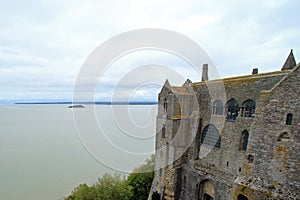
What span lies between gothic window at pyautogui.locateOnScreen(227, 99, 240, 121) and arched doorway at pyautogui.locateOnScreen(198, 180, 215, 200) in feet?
12.2

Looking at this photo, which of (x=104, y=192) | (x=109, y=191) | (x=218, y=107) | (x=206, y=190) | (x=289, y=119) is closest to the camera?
(x=289, y=119)

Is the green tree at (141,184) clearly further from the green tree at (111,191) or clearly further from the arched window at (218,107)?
the arched window at (218,107)

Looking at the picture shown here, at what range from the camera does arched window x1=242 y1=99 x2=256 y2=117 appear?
29.0 ft

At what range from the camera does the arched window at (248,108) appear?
883cm

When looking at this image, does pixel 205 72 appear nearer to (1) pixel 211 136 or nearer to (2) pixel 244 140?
(1) pixel 211 136

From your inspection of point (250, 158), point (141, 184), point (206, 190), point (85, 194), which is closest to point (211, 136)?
point (206, 190)

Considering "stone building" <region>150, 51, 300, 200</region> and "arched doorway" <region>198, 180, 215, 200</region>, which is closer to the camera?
"stone building" <region>150, 51, 300, 200</region>

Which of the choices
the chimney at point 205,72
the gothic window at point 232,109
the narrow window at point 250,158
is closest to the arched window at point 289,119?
the narrow window at point 250,158

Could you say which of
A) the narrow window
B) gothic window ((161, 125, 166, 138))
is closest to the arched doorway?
gothic window ((161, 125, 166, 138))

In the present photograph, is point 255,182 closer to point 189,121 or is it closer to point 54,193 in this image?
point 189,121

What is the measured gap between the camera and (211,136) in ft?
36.1

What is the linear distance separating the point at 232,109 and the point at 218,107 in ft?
3.09

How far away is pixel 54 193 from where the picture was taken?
67.6ft

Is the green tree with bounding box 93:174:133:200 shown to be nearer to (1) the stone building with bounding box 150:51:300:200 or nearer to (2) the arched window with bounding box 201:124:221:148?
(1) the stone building with bounding box 150:51:300:200
